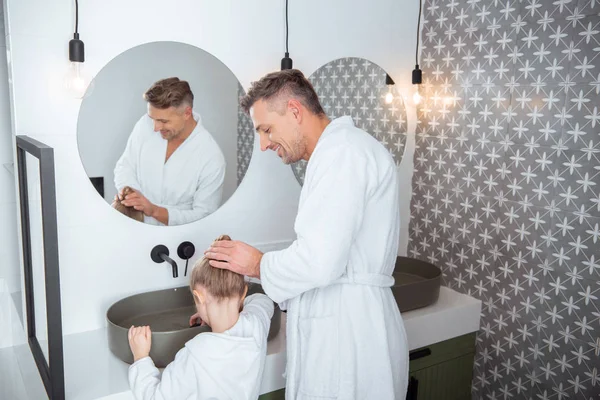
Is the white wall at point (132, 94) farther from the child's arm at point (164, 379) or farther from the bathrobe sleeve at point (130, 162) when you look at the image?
the child's arm at point (164, 379)

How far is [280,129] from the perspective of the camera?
5.59ft

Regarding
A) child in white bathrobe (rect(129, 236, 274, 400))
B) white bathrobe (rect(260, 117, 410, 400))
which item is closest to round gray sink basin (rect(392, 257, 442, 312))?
white bathrobe (rect(260, 117, 410, 400))

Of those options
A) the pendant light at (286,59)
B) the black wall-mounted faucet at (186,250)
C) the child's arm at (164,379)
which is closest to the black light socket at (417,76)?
the pendant light at (286,59)

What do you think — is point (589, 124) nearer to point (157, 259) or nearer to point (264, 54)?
point (264, 54)

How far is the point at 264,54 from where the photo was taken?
7.43ft

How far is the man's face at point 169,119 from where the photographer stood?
2.05 meters

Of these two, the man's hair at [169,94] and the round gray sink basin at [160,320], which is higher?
the man's hair at [169,94]

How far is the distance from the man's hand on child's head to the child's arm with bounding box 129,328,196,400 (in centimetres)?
2

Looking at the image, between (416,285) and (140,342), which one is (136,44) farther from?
(416,285)

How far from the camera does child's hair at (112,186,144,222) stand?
2.02 metres

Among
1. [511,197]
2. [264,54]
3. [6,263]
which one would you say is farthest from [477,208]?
[6,263]

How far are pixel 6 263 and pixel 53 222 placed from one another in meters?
1.16

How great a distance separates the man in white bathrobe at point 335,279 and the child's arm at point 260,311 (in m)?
0.09

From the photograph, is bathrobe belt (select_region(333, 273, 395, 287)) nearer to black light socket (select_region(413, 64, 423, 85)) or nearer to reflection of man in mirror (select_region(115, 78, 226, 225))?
reflection of man in mirror (select_region(115, 78, 226, 225))
